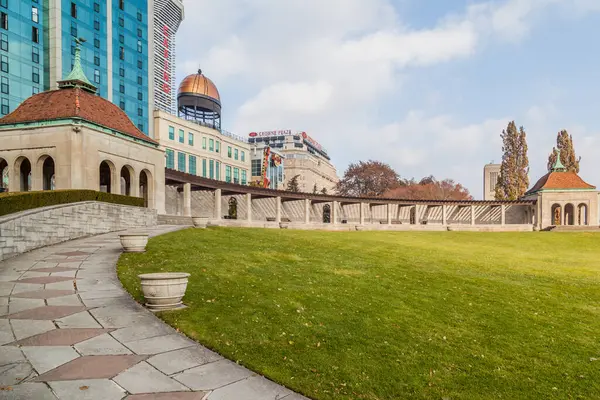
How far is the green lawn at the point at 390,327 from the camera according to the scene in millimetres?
5605

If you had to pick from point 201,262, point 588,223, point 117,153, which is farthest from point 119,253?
point 588,223

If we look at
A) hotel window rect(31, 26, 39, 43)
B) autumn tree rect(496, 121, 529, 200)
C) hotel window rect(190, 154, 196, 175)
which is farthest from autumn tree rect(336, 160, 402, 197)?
hotel window rect(31, 26, 39, 43)

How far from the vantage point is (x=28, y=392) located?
4488 millimetres

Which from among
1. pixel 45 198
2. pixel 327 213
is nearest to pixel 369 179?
pixel 327 213

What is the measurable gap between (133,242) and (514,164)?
2903 inches

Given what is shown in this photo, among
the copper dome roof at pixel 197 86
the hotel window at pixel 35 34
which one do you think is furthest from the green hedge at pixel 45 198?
the copper dome roof at pixel 197 86

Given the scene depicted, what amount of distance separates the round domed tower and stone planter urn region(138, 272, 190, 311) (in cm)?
6732

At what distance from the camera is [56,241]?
17.8 meters

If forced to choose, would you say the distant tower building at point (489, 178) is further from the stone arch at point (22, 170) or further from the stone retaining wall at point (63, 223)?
the stone arch at point (22, 170)

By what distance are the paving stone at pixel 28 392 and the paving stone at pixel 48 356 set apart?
0.41 meters

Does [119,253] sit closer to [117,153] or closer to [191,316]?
[191,316]

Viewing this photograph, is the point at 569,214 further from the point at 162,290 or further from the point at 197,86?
the point at 162,290

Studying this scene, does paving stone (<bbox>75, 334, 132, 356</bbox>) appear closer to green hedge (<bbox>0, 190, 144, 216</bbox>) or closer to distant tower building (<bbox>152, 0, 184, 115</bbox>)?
green hedge (<bbox>0, 190, 144, 216</bbox>)

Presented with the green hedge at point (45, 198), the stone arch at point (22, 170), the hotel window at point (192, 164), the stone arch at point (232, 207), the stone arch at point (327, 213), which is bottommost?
the stone arch at point (327, 213)
